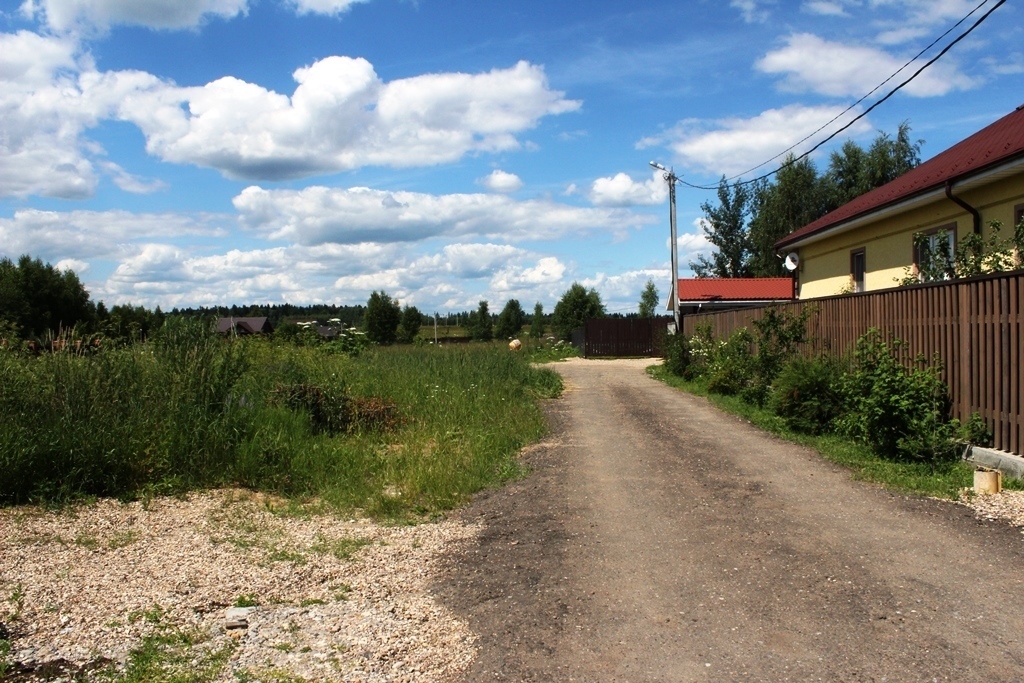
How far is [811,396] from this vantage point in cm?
1052

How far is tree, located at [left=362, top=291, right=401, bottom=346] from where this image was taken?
53281 millimetres

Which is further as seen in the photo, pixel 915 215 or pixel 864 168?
pixel 864 168

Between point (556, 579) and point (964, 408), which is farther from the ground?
point (964, 408)

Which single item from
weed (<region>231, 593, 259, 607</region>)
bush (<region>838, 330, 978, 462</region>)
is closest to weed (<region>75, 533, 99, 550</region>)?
weed (<region>231, 593, 259, 607</region>)

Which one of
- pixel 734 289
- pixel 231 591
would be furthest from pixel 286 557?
pixel 734 289

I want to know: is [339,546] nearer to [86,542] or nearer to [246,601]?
[246,601]

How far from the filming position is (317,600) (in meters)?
4.92

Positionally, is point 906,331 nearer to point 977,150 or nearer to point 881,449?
point 881,449

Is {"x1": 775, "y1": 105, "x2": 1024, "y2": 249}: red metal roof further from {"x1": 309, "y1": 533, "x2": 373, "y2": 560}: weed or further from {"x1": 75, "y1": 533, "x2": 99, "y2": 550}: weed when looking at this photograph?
{"x1": 75, "y1": 533, "x2": 99, "y2": 550}: weed

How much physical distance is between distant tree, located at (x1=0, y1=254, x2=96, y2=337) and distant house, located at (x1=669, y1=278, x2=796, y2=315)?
24.0m

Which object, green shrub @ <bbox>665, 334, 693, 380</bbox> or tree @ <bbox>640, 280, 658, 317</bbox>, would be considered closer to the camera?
green shrub @ <bbox>665, 334, 693, 380</bbox>

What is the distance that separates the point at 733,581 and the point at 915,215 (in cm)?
1159

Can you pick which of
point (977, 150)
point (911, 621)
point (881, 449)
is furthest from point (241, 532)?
point (977, 150)

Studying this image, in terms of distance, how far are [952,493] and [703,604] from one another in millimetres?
3445
